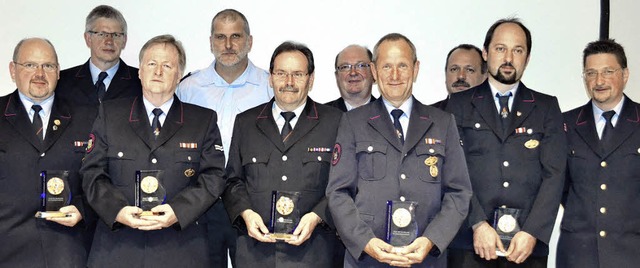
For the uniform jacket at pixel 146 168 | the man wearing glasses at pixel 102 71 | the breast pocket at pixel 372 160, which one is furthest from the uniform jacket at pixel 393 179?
the man wearing glasses at pixel 102 71

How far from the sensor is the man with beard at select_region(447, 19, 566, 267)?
3.90 meters

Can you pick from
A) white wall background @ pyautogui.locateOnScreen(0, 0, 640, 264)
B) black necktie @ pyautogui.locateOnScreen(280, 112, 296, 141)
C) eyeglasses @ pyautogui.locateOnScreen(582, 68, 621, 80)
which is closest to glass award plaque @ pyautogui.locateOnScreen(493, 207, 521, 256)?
eyeglasses @ pyautogui.locateOnScreen(582, 68, 621, 80)

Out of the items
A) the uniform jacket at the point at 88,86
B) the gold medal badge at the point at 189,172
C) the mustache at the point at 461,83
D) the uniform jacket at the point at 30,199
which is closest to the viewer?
the gold medal badge at the point at 189,172

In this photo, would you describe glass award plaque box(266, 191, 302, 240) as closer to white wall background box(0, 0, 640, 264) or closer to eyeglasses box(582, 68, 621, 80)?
eyeglasses box(582, 68, 621, 80)

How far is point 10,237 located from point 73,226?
32 centimetres

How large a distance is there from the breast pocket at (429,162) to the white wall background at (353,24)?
2025 millimetres

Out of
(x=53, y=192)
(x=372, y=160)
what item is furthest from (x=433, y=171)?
(x=53, y=192)

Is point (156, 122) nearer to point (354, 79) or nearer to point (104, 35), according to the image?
point (104, 35)

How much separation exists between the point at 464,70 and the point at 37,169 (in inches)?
110

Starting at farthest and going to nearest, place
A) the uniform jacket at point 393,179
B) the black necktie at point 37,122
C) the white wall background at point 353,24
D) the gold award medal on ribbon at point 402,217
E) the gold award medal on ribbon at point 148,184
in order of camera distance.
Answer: the white wall background at point 353,24 → the black necktie at point 37,122 → the gold award medal on ribbon at point 148,184 → the uniform jacket at point 393,179 → the gold award medal on ribbon at point 402,217

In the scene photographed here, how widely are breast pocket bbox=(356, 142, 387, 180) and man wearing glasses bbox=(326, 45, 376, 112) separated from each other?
1.23 metres

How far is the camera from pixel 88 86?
485 centimetres

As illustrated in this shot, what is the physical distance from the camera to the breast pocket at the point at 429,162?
3734mm

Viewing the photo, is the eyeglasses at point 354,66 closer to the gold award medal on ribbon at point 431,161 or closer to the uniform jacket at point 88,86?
the uniform jacket at point 88,86
